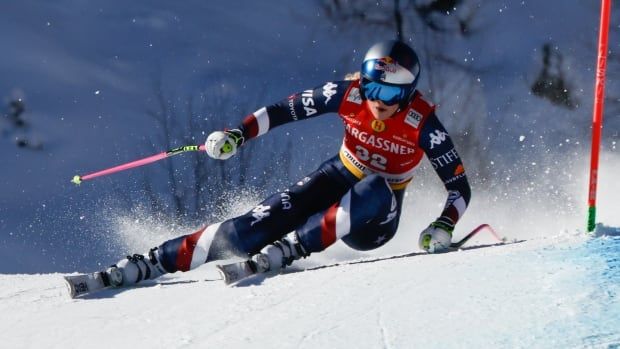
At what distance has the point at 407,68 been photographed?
131 inches

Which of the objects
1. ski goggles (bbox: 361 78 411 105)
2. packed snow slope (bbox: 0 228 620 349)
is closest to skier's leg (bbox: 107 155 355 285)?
packed snow slope (bbox: 0 228 620 349)

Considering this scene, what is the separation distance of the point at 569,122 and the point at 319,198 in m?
11.3

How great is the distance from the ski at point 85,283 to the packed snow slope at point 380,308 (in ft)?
0.20

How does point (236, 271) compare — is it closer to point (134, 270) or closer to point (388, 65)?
point (134, 270)

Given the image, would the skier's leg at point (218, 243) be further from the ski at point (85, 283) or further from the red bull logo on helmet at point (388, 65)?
the red bull logo on helmet at point (388, 65)

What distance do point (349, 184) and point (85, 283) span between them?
1.51 metres

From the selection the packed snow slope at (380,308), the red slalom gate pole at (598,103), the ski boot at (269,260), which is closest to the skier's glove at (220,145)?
the ski boot at (269,260)

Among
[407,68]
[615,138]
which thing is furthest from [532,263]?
[615,138]

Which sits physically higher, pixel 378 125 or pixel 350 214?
pixel 378 125

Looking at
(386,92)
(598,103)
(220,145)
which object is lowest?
(598,103)

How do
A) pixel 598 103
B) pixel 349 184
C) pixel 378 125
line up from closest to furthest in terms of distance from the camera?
1. pixel 598 103
2. pixel 378 125
3. pixel 349 184

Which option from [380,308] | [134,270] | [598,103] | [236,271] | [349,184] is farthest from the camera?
[349,184]

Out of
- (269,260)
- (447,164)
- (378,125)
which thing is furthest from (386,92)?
(269,260)

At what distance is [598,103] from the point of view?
9.50 feet
